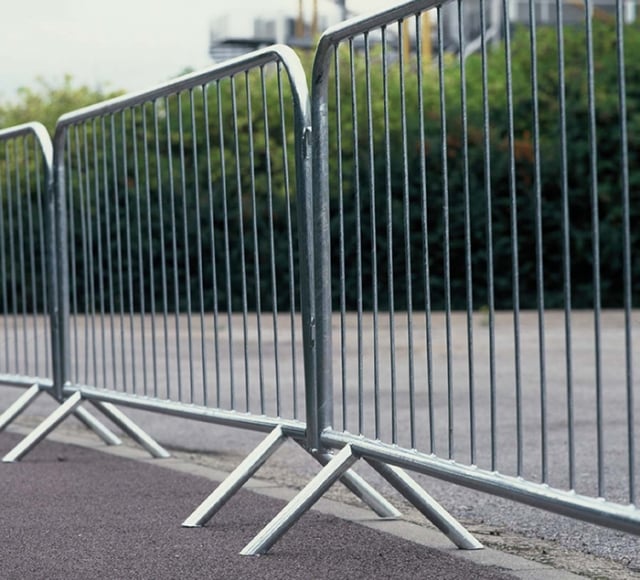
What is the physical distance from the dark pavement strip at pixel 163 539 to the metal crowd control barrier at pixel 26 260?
1.27 metres

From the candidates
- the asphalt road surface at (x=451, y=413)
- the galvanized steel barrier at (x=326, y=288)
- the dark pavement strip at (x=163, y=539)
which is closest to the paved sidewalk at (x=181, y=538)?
the dark pavement strip at (x=163, y=539)

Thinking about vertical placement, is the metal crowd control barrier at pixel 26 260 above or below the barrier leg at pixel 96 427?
above

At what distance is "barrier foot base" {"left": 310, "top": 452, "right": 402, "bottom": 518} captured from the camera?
5.18 metres

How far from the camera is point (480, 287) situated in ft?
Result: 80.3

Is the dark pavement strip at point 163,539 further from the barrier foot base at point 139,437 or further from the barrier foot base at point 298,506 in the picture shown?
the barrier foot base at point 139,437

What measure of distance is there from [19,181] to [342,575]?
504 centimetres

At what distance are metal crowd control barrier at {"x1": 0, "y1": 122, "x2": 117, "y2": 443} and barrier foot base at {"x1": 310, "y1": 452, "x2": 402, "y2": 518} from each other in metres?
2.69

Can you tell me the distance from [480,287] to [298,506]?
20007 mm

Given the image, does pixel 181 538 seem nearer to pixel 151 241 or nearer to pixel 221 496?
pixel 221 496

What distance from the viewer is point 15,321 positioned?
8.65 metres

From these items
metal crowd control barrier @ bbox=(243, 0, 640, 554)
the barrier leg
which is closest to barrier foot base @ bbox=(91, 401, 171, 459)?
the barrier leg

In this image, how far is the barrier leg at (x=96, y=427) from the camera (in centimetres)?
759

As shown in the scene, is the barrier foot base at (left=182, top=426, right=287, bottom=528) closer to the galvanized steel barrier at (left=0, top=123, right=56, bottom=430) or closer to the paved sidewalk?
the paved sidewalk

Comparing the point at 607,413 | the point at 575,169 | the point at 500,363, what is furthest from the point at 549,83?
the point at 607,413
